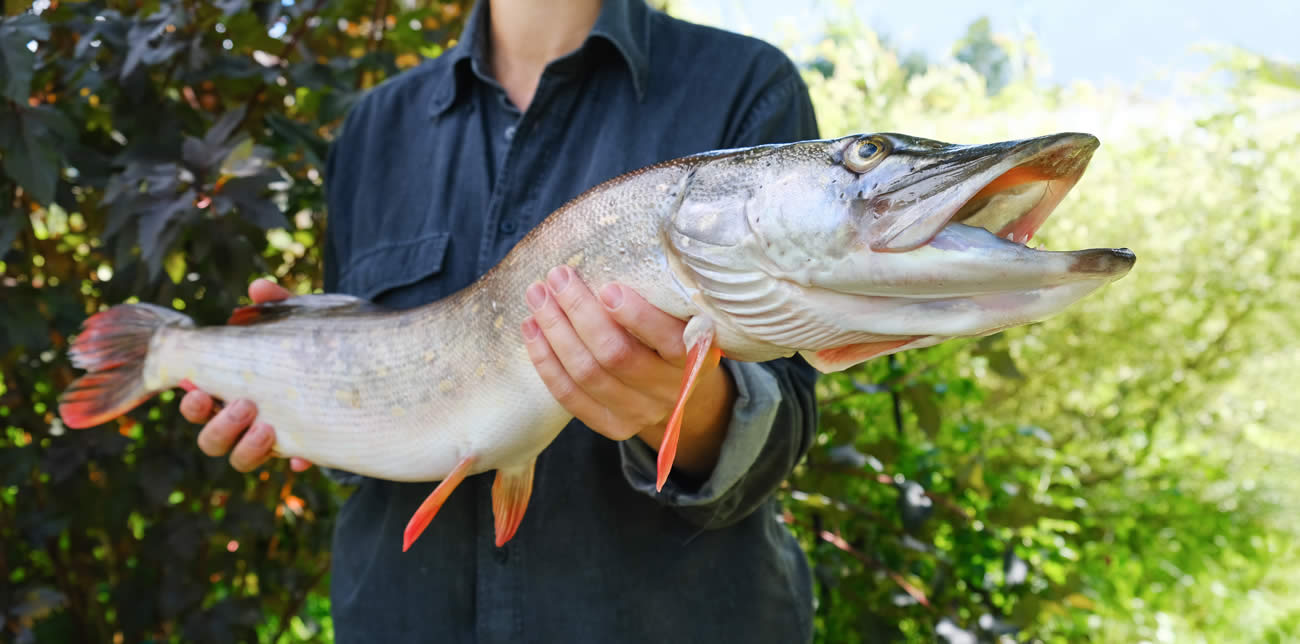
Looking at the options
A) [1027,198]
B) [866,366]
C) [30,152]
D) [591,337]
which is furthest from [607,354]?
[866,366]

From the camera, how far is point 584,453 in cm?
142

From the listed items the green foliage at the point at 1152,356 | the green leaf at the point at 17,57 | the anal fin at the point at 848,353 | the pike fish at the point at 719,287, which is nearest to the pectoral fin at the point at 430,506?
the pike fish at the point at 719,287

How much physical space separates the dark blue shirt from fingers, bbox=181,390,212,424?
1.00 feet

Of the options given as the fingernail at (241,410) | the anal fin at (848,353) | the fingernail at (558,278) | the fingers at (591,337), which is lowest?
the fingernail at (241,410)

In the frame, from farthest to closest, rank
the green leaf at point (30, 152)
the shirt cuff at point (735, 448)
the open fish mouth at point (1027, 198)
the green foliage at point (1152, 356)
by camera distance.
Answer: the green foliage at point (1152, 356)
the green leaf at point (30, 152)
the shirt cuff at point (735, 448)
the open fish mouth at point (1027, 198)

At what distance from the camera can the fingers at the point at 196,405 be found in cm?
158

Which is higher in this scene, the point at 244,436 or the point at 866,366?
the point at 244,436

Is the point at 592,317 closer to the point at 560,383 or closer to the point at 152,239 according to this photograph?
the point at 560,383

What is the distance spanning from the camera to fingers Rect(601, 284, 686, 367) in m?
1.01

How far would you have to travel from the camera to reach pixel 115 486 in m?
2.27

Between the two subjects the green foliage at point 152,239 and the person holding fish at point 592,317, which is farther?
the green foliage at point 152,239

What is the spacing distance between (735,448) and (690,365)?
0.30 meters

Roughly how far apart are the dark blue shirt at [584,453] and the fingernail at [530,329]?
266 mm

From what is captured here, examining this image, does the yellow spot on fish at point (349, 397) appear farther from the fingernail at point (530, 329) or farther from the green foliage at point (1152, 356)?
the green foliage at point (1152, 356)
